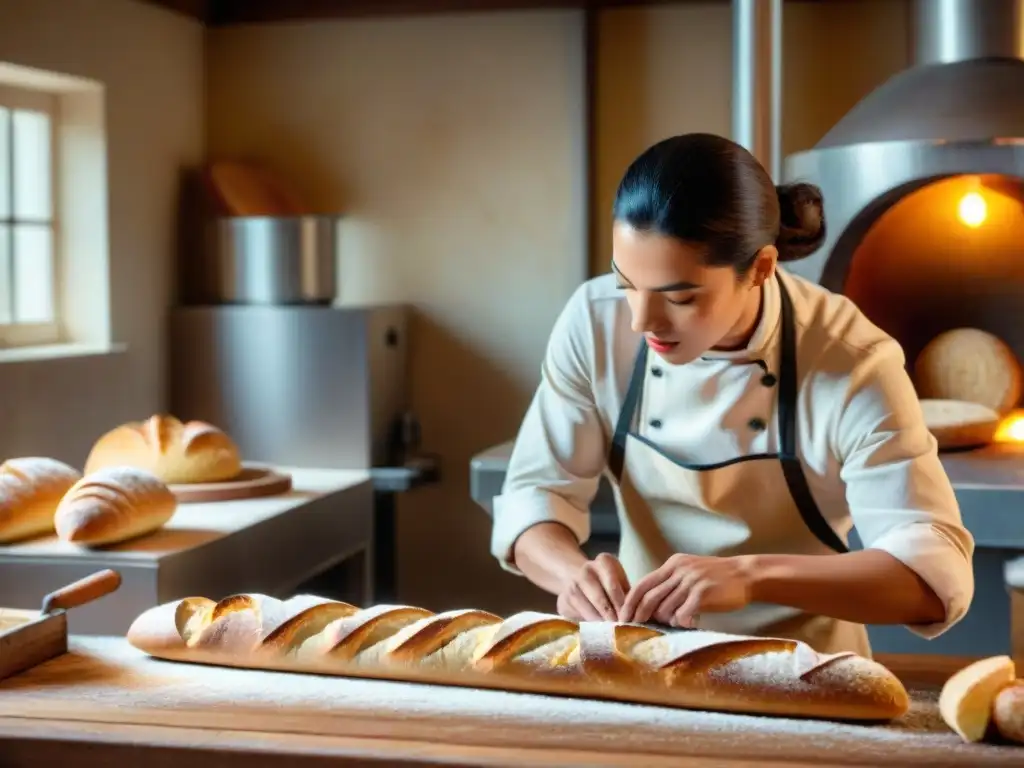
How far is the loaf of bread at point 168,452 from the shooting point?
2.32 metres

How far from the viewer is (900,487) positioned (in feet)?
4.66

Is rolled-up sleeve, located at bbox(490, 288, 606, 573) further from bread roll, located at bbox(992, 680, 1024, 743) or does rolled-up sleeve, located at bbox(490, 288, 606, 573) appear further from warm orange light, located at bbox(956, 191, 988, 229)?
warm orange light, located at bbox(956, 191, 988, 229)

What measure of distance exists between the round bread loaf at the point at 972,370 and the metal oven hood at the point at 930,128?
1.13 feet

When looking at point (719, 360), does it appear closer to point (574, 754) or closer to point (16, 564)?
point (574, 754)

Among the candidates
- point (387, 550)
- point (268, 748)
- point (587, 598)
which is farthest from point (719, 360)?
point (387, 550)

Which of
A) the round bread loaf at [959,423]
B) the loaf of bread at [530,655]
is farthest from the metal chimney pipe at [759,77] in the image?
the loaf of bread at [530,655]

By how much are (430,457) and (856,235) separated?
122 cm

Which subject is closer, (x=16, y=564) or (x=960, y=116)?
(x=16, y=564)

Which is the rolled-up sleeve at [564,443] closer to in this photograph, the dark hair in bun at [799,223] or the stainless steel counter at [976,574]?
the dark hair in bun at [799,223]

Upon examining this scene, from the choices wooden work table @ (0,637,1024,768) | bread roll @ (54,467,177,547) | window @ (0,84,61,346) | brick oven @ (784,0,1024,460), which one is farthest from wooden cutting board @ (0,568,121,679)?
brick oven @ (784,0,1024,460)

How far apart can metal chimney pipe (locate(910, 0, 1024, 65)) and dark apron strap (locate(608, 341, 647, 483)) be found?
4.86 ft

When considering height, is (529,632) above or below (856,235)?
below

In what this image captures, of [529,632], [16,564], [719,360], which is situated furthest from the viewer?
[16,564]

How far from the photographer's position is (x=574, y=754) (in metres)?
1.05
